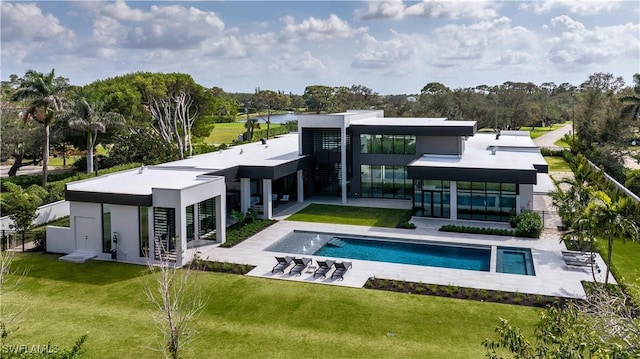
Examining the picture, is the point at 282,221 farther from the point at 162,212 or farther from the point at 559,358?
the point at 559,358

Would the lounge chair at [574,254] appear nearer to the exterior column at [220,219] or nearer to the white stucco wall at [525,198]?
the white stucco wall at [525,198]

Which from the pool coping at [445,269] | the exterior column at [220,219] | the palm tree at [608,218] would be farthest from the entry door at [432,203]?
the exterior column at [220,219]

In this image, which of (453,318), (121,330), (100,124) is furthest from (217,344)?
(100,124)

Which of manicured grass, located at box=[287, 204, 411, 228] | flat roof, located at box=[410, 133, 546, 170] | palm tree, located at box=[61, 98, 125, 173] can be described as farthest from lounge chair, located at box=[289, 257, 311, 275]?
palm tree, located at box=[61, 98, 125, 173]

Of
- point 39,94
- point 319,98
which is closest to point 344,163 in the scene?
point 39,94

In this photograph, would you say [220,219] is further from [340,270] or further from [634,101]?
[634,101]

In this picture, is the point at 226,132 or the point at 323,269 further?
the point at 226,132
